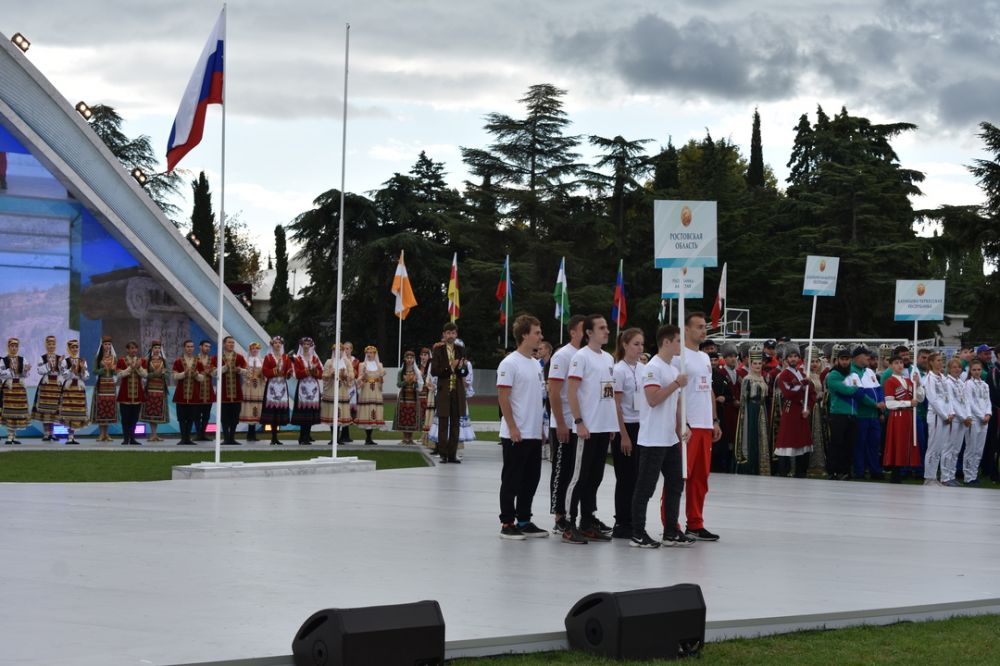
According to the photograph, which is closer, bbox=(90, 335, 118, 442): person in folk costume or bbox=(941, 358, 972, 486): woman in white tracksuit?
bbox=(941, 358, 972, 486): woman in white tracksuit

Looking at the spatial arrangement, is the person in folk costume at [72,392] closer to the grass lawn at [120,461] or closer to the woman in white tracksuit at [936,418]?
the grass lawn at [120,461]

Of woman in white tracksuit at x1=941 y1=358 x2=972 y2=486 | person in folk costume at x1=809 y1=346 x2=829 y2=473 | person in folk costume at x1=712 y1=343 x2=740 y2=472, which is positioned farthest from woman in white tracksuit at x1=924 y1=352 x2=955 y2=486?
person in folk costume at x1=712 y1=343 x2=740 y2=472

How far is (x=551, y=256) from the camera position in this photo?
209 feet

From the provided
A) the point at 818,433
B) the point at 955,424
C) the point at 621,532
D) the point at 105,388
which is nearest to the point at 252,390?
the point at 105,388

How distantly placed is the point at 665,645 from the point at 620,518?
210 inches

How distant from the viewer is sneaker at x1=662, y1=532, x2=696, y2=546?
1158cm

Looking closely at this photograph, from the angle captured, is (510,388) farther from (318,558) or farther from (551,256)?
(551,256)

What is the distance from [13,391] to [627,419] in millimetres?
15677

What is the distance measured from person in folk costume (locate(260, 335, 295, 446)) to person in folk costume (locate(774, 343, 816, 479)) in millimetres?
9808

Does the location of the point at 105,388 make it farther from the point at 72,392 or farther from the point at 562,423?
the point at 562,423

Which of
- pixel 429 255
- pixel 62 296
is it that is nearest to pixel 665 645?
pixel 62 296

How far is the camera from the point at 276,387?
86.4ft

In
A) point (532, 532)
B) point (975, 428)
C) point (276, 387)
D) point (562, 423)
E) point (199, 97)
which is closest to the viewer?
point (562, 423)

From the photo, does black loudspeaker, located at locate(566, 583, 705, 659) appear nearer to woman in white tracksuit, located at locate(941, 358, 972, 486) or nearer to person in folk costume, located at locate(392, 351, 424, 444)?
woman in white tracksuit, located at locate(941, 358, 972, 486)
